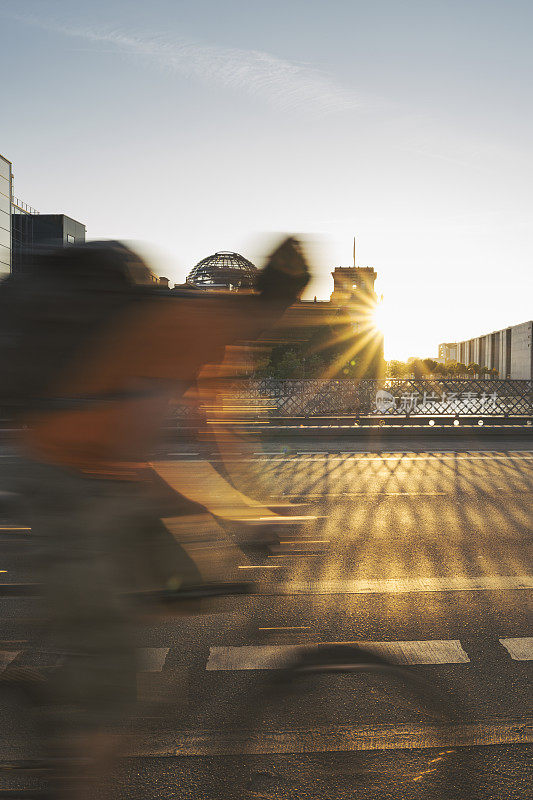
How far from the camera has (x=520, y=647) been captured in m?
3.65

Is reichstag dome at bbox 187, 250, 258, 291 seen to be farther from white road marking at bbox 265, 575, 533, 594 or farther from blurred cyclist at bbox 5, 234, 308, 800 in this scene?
white road marking at bbox 265, 575, 533, 594

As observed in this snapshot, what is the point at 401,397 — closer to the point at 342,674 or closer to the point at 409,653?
the point at 409,653

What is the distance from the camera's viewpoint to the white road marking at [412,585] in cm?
468

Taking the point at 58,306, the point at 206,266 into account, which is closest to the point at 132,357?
the point at 58,306

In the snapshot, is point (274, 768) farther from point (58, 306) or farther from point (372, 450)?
point (372, 450)

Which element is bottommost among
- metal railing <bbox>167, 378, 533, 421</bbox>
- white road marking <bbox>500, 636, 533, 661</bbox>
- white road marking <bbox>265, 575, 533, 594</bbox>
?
white road marking <bbox>265, 575, 533, 594</bbox>

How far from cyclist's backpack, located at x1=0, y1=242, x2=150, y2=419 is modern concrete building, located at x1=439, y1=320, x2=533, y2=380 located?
8017cm

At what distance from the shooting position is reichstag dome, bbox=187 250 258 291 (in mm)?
1818

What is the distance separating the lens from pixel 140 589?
185 centimetres

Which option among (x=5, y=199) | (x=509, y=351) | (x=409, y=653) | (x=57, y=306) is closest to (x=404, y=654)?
(x=409, y=653)

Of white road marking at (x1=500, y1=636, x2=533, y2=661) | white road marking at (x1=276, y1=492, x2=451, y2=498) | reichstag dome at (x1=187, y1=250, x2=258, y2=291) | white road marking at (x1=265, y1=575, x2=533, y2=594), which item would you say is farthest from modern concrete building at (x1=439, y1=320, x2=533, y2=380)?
reichstag dome at (x1=187, y1=250, x2=258, y2=291)

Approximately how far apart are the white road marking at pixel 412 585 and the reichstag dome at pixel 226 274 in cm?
321

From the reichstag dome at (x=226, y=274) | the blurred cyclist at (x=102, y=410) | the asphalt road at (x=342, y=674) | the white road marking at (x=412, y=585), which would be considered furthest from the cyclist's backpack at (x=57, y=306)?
the white road marking at (x=412, y=585)

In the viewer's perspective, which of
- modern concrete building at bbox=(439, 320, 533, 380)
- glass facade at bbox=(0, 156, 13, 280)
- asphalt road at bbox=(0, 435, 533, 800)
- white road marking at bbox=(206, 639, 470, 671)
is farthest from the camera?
modern concrete building at bbox=(439, 320, 533, 380)
